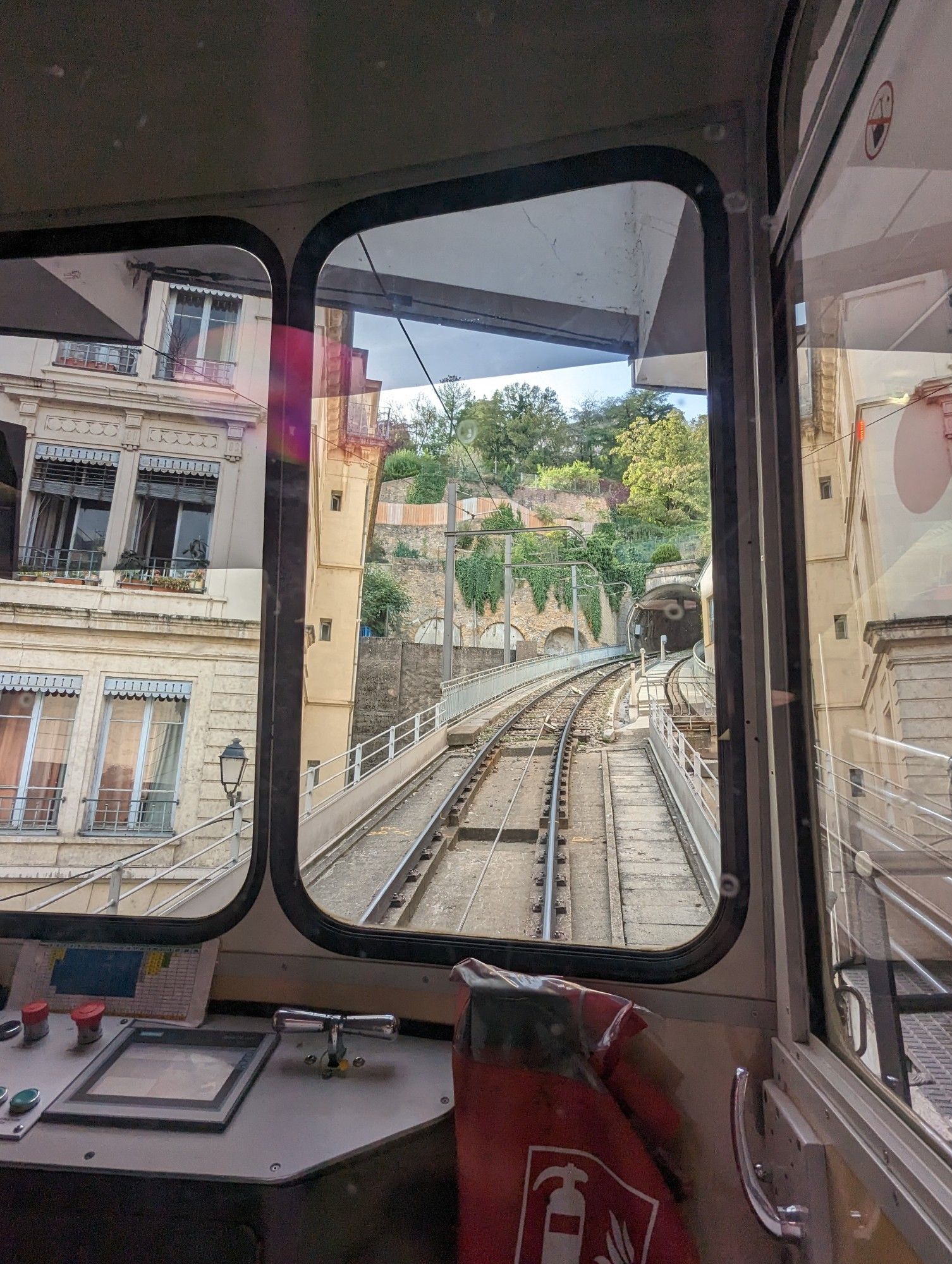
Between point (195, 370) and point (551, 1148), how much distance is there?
1.99 metres

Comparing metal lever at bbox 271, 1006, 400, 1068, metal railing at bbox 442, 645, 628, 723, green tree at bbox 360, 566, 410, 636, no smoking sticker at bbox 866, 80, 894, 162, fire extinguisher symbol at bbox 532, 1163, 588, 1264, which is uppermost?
no smoking sticker at bbox 866, 80, 894, 162

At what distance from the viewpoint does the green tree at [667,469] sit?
1448mm

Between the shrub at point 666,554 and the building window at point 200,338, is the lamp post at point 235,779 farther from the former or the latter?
the shrub at point 666,554

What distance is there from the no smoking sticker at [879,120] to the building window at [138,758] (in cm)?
178

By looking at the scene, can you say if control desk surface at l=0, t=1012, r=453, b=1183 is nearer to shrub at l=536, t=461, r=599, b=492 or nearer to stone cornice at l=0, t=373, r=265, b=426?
shrub at l=536, t=461, r=599, b=492

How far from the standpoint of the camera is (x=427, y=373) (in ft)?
6.30

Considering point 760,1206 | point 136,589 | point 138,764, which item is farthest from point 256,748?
point 760,1206

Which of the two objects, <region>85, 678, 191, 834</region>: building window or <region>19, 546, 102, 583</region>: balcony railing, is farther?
<region>19, 546, 102, 583</region>: balcony railing

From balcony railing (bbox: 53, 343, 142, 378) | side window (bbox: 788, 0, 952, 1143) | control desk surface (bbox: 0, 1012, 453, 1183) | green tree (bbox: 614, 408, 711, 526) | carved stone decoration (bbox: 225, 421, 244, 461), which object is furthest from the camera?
balcony railing (bbox: 53, 343, 142, 378)

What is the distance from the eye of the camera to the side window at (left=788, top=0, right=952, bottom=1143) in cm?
82

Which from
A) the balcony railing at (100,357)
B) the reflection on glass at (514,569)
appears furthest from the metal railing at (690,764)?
the balcony railing at (100,357)

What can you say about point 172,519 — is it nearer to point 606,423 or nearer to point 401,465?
point 401,465

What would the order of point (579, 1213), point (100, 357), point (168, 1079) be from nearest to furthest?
1. point (579, 1213)
2. point (168, 1079)
3. point (100, 357)

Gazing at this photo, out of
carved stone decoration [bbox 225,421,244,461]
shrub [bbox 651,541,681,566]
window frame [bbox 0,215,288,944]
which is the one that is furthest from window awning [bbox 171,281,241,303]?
shrub [bbox 651,541,681,566]
